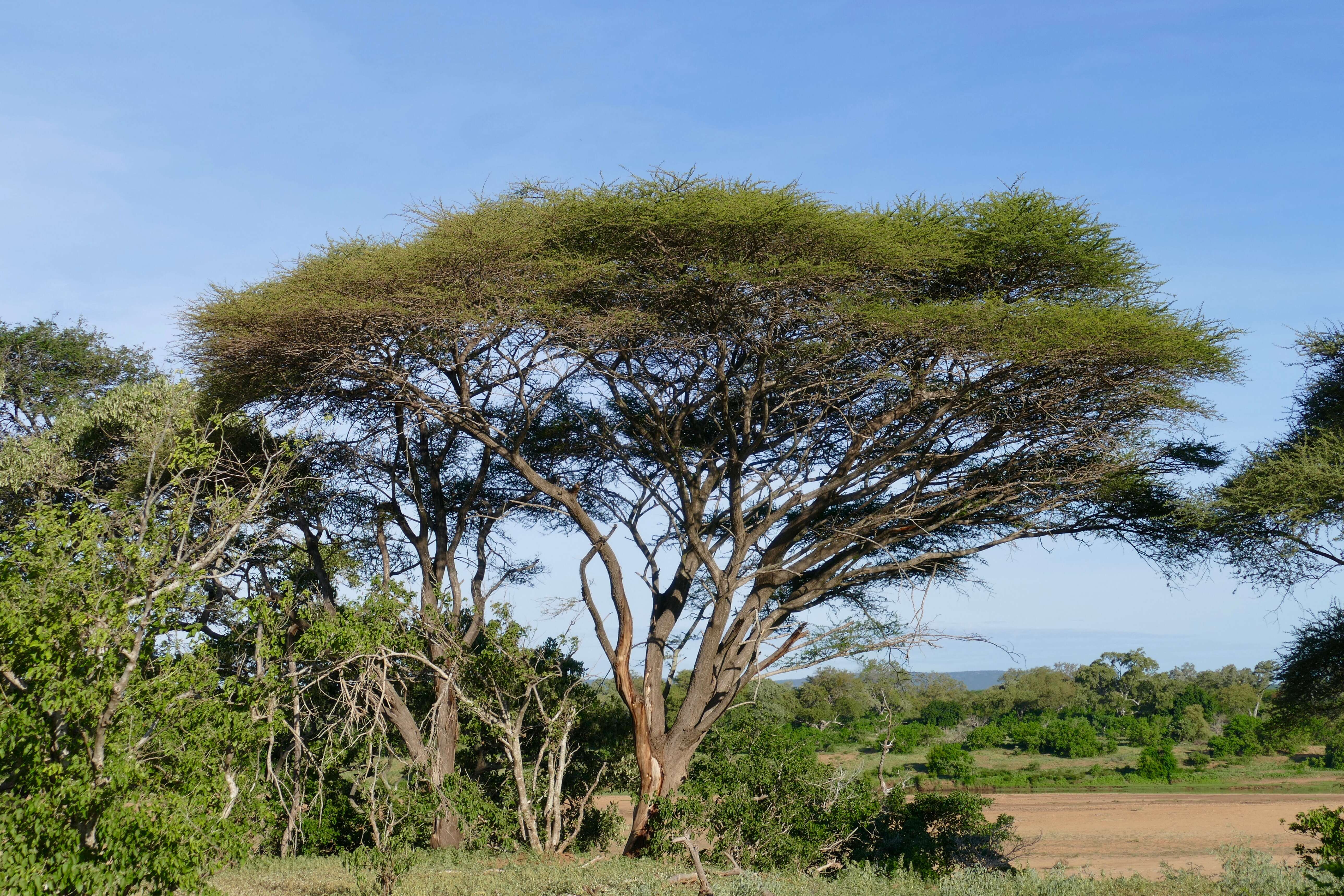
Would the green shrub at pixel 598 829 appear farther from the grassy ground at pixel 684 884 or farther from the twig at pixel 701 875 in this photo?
the twig at pixel 701 875

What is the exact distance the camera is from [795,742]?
13.8 meters

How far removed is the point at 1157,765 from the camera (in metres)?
35.3

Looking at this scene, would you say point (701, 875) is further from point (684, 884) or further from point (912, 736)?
point (912, 736)

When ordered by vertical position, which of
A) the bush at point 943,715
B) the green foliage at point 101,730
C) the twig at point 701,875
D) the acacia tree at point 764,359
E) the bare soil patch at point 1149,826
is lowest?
the bare soil patch at point 1149,826

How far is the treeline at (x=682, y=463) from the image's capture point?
38.0 ft

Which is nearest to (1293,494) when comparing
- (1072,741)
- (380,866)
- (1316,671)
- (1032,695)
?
(1316,671)

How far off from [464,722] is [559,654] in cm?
222

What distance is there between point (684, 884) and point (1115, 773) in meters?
31.7

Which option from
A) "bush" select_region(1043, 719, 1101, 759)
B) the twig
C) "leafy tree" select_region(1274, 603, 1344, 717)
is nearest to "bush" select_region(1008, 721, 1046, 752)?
"bush" select_region(1043, 719, 1101, 759)

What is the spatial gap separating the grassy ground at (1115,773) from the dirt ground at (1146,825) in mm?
1510

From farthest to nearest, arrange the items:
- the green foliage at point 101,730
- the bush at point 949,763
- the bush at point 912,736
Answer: the bush at point 912,736, the bush at point 949,763, the green foliage at point 101,730

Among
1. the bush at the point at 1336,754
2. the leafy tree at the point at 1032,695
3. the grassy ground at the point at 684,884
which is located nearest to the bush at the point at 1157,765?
the bush at the point at 1336,754

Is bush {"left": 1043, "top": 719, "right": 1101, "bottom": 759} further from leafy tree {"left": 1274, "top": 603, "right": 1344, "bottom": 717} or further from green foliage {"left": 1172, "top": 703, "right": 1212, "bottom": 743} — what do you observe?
leafy tree {"left": 1274, "top": 603, "right": 1344, "bottom": 717}

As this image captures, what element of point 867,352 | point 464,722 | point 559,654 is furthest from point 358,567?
point 867,352
